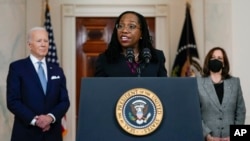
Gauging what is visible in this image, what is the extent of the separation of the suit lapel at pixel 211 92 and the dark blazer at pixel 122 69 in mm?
1681

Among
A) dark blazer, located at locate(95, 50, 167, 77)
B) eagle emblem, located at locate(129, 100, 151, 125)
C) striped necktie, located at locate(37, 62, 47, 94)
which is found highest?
dark blazer, located at locate(95, 50, 167, 77)

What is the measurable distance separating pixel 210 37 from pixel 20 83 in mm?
3298

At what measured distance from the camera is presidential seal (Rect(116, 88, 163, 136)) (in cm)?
184

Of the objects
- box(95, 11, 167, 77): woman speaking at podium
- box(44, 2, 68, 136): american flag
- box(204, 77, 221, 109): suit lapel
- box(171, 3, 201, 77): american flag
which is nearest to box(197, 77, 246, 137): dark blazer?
box(204, 77, 221, 109): suit lapel

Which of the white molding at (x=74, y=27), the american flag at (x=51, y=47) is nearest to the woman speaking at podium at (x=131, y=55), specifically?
the american flag at (x=51, y=47)

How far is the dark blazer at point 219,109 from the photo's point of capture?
398cm

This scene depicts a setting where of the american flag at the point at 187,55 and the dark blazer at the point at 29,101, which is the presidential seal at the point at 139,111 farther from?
the american flag at the point at 187,55

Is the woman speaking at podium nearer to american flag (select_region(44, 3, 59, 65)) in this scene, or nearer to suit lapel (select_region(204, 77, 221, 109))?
suit lapel (select_region(204, 77, 221, 109))

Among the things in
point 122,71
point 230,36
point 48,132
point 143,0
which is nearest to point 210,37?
point 230,36

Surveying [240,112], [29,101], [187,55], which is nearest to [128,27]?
[29,101]

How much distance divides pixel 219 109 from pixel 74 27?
3.58m

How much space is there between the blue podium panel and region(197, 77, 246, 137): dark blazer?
214 cm

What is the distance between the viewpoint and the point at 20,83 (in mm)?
3557

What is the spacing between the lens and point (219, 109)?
13.1ft
